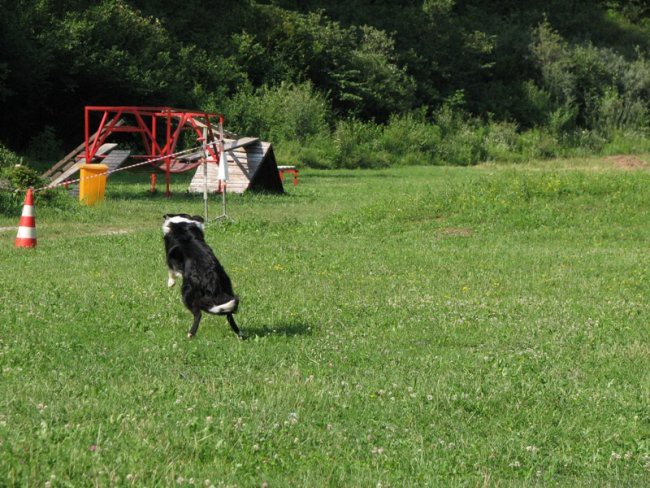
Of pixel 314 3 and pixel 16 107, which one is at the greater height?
pixel 314 3

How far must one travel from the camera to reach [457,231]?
17.5m

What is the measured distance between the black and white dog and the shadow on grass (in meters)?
0.26

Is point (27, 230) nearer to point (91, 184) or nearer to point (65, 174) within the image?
point (91, 184)

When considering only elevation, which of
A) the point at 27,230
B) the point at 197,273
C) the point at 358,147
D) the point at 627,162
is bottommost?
the point at 27,230

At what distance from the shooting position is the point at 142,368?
274 inches

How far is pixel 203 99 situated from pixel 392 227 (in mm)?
24756

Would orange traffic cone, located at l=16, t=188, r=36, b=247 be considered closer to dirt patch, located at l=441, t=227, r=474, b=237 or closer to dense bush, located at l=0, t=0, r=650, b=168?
dirt patch, located at l=441, t=227, r=474, b=237

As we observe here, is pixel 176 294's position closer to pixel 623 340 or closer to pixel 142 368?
pixel 142 368

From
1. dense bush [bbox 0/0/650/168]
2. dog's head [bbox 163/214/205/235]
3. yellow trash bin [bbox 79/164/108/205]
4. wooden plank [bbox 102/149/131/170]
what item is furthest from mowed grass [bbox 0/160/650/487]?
dense bush [bbox 0/0/650/168]

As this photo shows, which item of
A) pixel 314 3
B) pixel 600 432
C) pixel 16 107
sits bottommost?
pixel 600 432

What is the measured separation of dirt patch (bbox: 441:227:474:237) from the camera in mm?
17125

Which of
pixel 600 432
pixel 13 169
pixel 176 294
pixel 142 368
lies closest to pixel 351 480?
pixel 600 432

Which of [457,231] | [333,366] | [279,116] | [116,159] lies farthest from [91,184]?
[279,116]

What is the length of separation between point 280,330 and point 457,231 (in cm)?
934
